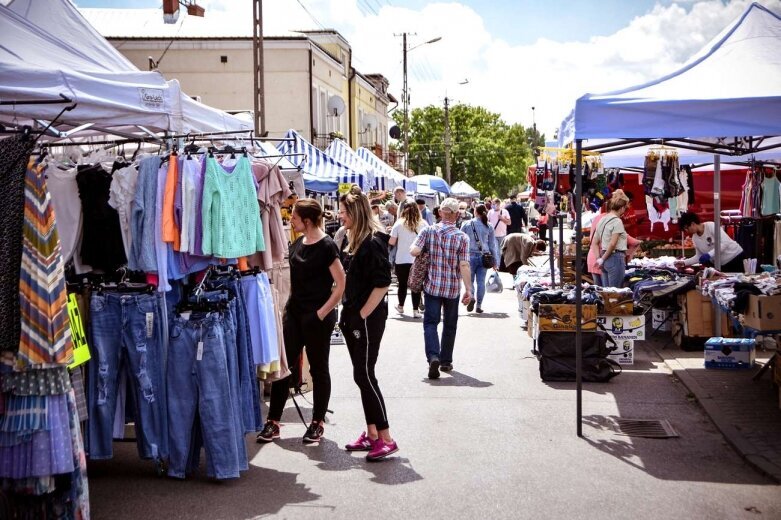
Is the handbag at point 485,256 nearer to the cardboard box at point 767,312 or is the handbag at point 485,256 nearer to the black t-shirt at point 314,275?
the cardboard box at point 767,312

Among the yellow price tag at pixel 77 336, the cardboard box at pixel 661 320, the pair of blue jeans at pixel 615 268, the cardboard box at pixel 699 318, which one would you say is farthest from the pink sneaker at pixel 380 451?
the cardboard box at pixel 661 320

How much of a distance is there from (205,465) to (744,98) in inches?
197

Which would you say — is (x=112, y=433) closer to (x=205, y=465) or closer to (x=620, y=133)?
(x=205, y=465)

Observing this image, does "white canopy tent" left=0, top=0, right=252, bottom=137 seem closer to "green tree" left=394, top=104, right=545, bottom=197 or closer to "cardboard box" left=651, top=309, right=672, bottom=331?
"cardboard box" left=651, top=309, right=672, bottom=331

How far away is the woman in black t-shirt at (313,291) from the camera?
6723 mm

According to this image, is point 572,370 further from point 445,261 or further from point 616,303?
point 445,261

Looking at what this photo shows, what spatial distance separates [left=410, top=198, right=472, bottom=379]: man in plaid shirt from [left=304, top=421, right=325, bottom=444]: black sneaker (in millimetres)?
2761

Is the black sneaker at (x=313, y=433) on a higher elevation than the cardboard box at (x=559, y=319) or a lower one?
lower

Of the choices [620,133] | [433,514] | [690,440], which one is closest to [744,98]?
[620,133]

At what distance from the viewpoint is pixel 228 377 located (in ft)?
19.9

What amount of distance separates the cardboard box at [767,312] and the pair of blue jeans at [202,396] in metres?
5.23

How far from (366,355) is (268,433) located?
1240 millimetres

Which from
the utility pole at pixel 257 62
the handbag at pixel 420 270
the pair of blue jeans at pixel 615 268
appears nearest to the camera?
the handbag at pixel 420 270

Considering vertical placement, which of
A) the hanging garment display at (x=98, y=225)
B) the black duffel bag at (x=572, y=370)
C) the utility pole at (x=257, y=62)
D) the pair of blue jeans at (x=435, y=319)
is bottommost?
the black duffel bag at (x=572, y=370)
